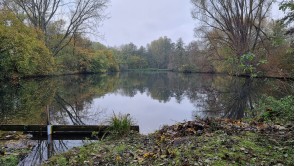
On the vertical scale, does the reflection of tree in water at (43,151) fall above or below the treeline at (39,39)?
below

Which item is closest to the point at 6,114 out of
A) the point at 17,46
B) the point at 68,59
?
the point at 17,46

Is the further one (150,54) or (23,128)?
(150,54)

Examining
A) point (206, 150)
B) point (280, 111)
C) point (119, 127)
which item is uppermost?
point (280, 111)

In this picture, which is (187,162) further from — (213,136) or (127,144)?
(127,144)

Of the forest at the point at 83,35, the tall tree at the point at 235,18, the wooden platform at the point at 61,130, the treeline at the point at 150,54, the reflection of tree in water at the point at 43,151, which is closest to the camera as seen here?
the reflection of tree in water at the point at 43,151

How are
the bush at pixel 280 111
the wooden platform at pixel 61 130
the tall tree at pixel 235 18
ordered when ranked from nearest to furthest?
the bush at pixel 280 111 < the wooden platform at pixel 61 130 < the tall tree at pixel 235 18

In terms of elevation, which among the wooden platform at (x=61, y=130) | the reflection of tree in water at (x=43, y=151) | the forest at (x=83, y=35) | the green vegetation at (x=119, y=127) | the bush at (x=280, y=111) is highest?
the forest at (x=83, y=35)

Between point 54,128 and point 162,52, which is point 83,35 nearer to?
point 54,128

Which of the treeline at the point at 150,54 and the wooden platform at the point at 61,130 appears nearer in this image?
the wooden platform at the point at 61,130

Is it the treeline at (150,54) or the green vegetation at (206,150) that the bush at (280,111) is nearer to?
the green vegetation at (206,150)

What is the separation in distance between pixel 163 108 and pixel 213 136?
313 inches

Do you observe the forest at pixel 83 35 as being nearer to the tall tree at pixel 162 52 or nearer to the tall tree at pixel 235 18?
the tall tree at pixel 235 18

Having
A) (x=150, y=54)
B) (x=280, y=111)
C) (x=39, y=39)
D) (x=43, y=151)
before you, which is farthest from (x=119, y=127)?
(x=150, y=54)

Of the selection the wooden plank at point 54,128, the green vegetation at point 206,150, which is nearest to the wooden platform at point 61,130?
the wooden plank at point 54,128
